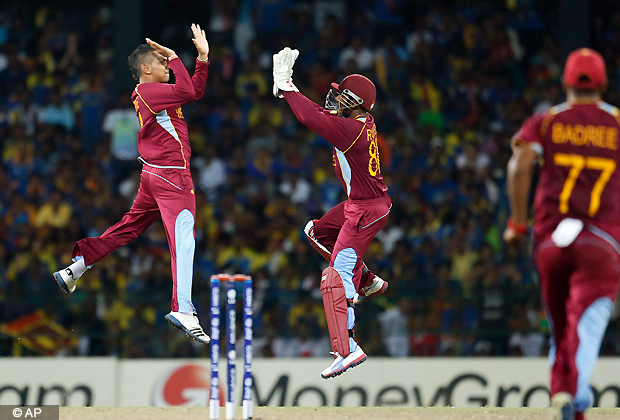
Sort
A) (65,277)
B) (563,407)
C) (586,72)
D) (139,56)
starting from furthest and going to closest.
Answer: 1. (65,277)
2. (139,56)
3. (586,72)
4. (563,407)

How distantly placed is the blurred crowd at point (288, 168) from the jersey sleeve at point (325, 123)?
4179 mm

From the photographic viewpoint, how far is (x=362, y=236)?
25.6 ft

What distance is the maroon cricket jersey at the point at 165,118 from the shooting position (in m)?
7.58

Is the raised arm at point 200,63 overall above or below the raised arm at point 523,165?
above

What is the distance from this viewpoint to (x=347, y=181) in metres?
7.90

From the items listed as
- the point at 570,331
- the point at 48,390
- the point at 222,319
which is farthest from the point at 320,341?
the point at 570,331

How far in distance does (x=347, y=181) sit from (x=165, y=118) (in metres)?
1.71

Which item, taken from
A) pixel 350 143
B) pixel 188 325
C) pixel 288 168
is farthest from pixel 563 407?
pixel 288 168

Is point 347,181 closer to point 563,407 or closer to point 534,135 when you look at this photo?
point 534,135

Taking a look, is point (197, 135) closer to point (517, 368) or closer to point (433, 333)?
point (433, 333)

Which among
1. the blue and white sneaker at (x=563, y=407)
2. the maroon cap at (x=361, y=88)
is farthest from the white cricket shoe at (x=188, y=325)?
the blue and white sneaker at (x=563, y=407)

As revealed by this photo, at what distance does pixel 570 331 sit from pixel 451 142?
9646mm

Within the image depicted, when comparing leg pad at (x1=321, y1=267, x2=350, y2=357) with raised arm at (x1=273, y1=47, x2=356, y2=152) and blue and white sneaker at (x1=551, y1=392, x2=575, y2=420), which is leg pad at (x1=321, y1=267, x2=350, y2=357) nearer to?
raised arm at (x1=273, y1=47, x2=356, y2=152)

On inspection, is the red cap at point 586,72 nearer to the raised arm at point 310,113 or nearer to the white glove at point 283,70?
the raised arm at point 310,113
